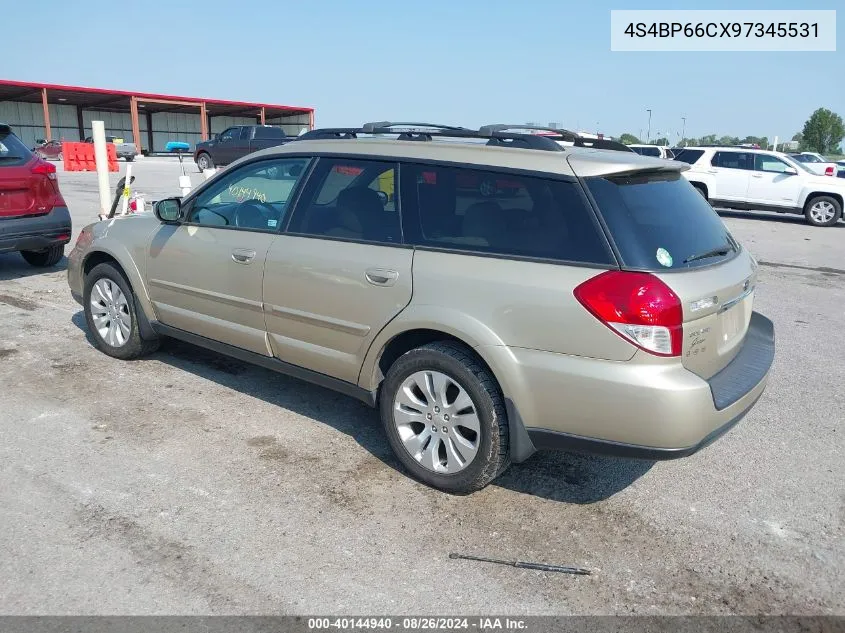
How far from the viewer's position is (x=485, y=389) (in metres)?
3.32

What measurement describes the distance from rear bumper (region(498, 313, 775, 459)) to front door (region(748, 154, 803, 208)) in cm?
1524

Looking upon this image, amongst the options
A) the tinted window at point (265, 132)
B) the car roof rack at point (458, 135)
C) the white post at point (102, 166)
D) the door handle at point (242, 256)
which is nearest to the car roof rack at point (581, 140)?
the car roof rack at point (458, 135)

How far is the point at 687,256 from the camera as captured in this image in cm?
331

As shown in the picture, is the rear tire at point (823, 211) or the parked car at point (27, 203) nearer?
the parked car at point (27, 203)

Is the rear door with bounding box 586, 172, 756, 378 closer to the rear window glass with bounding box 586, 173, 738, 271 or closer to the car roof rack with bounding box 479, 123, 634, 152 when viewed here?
the rear window glass with bounding box 586, 173, 738, 271

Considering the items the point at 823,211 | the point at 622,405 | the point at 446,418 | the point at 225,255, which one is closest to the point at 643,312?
the point at 622,405

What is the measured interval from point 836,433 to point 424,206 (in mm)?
2939

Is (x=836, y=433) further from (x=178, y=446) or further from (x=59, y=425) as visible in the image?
(x=59, y=425)

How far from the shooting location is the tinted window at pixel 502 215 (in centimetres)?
319

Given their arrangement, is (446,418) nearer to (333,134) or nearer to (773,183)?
(333,134)

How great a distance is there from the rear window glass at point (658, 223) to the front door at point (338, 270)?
3.39ft

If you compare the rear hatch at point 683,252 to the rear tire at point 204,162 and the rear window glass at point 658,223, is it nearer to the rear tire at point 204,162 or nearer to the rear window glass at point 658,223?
the rear window glass at point 658,223

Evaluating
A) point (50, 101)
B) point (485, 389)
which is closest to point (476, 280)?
point (485, 389)

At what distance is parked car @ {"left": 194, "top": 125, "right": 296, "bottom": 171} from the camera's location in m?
27.9
